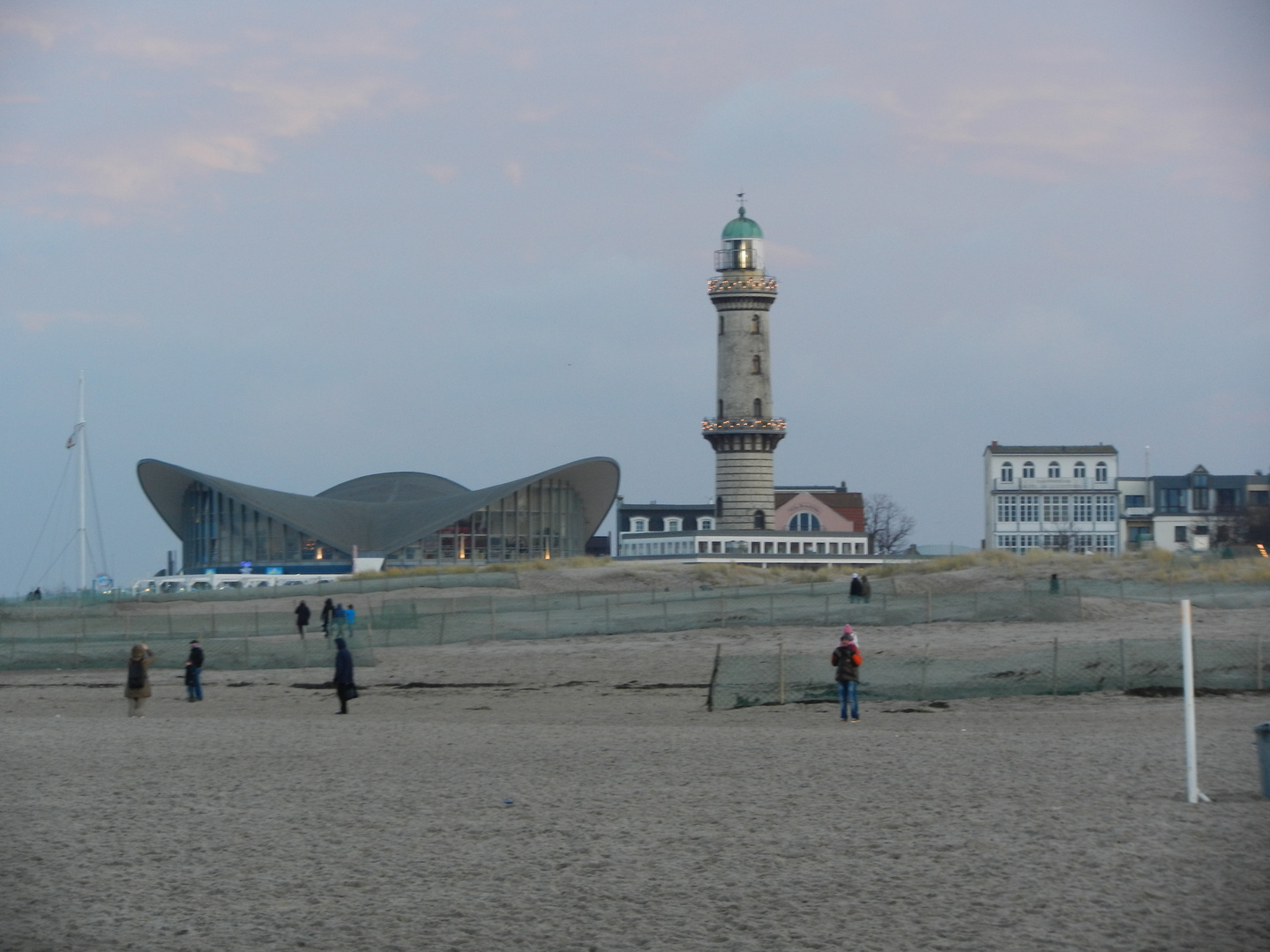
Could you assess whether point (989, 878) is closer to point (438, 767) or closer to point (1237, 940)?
point (1237, 940)

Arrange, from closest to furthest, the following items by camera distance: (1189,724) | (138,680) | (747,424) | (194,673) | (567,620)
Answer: (1189,724) < (138,680) < (194,673) < (567,620) < (747,424)

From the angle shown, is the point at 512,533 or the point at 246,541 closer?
the point at 246,541

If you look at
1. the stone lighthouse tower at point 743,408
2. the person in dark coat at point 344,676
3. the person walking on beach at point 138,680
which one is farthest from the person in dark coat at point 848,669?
the stone lighthouse tower at point 743,408

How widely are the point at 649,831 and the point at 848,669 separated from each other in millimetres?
9316

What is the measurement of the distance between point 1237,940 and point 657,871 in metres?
4.34

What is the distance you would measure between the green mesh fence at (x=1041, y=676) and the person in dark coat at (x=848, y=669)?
7.85ft

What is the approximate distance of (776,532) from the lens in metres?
92.2

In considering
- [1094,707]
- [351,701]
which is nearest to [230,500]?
[351,701]

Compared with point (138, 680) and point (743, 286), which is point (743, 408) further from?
point (138, 680)

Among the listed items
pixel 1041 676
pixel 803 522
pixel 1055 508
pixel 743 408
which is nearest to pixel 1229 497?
pixel 1055 508

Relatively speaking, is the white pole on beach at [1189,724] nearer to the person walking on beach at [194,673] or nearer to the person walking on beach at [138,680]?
the person walking on beach at [138,680]

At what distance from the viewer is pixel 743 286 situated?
95.3 metres

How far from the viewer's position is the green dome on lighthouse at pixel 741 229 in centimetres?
9844

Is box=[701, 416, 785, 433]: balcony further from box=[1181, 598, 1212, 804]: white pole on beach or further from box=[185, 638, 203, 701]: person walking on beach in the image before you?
box=[1181, 598, 1212, 804]: white pole on beach
